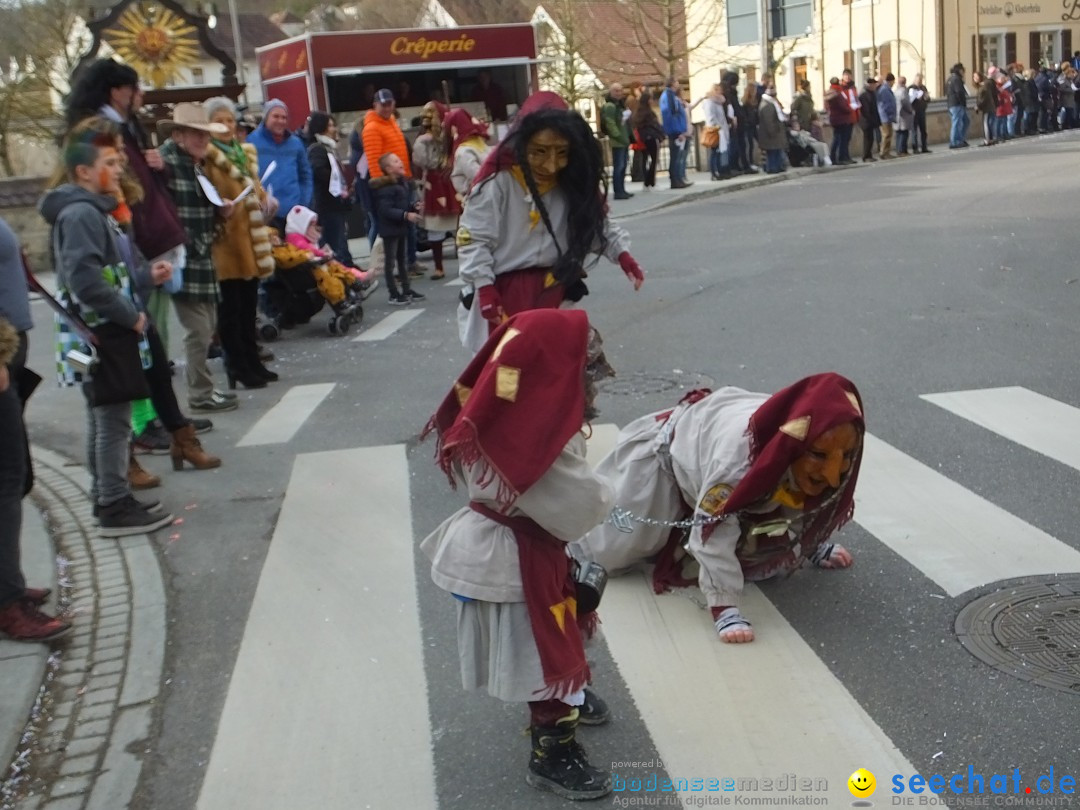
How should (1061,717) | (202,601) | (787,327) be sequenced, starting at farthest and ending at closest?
(787,327), (202,601), (1061,717)

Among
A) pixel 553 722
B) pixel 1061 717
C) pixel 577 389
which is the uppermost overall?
pixel 577 389

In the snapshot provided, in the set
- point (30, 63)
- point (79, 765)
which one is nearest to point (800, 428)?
point (79, 765)

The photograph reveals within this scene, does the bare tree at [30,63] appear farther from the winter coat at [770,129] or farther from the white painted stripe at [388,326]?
the white painted stripe at [388,326]

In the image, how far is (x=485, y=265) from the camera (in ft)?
18.7

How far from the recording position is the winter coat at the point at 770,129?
23.6m

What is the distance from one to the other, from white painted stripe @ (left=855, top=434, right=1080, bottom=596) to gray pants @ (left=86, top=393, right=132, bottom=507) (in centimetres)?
344

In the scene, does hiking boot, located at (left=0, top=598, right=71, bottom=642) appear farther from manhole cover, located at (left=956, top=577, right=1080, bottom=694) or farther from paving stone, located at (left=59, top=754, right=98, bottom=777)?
manhole cover, located at (left=956, top=577, right=1080, bottom=694)

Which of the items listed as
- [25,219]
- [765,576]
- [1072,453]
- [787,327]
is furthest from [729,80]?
[765,576]

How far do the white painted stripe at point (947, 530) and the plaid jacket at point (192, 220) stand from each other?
426 centimetres

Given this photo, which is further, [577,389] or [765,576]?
[765,576]

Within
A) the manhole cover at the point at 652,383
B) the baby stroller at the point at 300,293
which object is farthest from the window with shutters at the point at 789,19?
the manhole cover at the point at 652,383

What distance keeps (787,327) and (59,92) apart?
22316 millimetres

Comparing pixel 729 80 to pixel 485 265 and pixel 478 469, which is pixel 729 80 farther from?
pixel 478 469

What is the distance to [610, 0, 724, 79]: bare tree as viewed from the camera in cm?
3744
